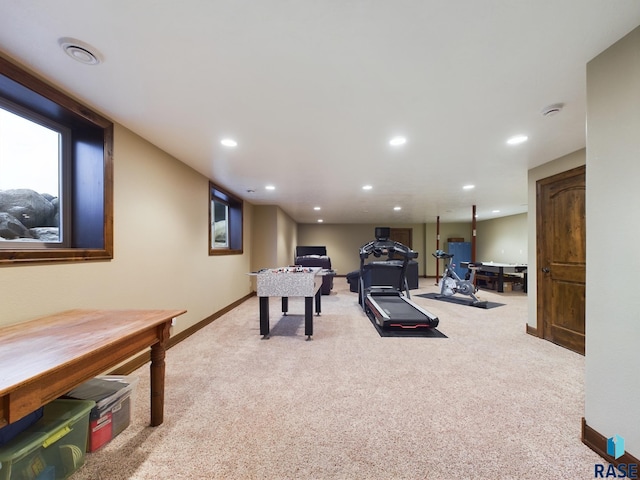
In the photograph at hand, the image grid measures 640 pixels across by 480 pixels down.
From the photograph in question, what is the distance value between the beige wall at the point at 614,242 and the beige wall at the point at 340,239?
32.5ft

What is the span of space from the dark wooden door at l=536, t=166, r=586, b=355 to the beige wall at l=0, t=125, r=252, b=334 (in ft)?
15.2

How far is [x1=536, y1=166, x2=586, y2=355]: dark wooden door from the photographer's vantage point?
3061 mm

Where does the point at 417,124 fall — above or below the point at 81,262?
above

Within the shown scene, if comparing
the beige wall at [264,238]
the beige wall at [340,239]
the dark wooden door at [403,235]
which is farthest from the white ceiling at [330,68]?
→ the beige wall at [340,239]

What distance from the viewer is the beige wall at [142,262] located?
5.90 ft

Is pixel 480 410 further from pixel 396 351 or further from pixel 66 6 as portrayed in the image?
pixel 66 6

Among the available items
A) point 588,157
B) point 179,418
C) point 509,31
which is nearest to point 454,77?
point 509,31

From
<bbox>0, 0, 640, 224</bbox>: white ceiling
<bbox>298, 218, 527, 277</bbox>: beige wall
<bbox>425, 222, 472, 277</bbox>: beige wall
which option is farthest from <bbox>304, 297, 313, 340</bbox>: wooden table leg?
<bbox>425, 222, 472, 277</bbox>: beige wall

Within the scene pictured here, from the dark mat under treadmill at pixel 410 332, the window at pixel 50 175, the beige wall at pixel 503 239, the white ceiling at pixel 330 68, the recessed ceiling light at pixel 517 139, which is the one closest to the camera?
the white ceiling at pixel 330 68

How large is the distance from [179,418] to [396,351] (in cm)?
220

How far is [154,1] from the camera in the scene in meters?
1.20

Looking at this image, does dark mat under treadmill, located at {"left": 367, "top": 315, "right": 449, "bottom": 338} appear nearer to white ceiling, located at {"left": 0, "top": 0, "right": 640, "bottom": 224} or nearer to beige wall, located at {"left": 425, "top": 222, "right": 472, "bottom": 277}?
white ceiling, located at {"left": 0, "top": 0, "right": 640, "bottom": 224}

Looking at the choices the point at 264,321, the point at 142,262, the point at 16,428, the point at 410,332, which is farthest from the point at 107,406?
the point at 410,332

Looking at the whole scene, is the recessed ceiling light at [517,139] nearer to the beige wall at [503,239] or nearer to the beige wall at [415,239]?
the beige wall at [503,239]
